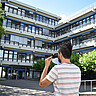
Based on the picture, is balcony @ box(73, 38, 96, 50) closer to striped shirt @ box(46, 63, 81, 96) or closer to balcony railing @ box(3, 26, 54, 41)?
balcony railing @ box(3, 26, 54, 41)

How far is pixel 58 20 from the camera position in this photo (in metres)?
39.2

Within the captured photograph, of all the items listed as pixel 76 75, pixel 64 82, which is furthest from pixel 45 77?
pixel 76 75

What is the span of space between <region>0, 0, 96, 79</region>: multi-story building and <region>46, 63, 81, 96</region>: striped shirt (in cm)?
2445

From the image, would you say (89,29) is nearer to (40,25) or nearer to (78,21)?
(78,21)

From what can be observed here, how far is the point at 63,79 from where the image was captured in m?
1.86

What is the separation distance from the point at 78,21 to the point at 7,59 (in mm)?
17283

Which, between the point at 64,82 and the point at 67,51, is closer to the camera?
the point at 64,82

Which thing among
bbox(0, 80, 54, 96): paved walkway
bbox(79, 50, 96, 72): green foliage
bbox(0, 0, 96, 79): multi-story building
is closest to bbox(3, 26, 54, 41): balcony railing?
bbox(0, 0, 96, 79): multi-story building

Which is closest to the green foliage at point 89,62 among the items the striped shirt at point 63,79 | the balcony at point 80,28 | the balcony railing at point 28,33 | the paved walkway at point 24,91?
the paved walkway at point 24,91

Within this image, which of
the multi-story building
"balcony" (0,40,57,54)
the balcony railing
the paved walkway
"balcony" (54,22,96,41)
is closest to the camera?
the paved walkway

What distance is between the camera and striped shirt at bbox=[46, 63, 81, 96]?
5.99 feet

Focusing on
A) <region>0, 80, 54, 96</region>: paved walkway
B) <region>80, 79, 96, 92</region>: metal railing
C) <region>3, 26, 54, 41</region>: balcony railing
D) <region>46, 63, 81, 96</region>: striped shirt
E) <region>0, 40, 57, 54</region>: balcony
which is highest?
<region>3, 26, 54, 41</region>: balcony railing

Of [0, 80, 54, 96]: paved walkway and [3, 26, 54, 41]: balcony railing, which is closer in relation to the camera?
[0, 80, 54, 96]: paved walkway

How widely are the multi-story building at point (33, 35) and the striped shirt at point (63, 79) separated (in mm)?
24451
